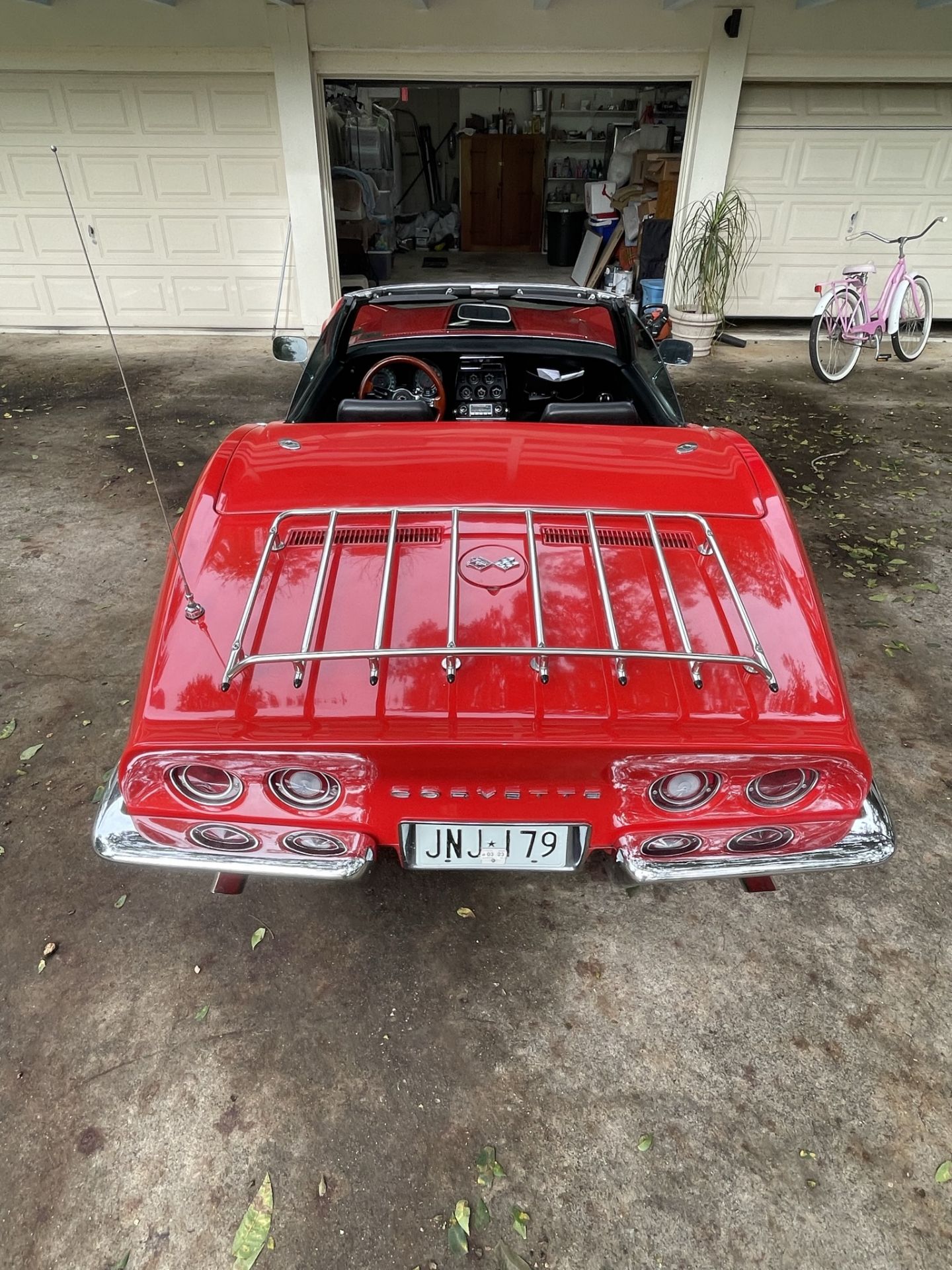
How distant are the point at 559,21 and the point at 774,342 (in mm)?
3727

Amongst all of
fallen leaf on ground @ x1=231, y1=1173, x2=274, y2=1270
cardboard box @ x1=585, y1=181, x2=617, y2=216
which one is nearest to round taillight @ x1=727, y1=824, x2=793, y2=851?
fallen leaf on ground @ x1=231, y1=1173, x2=274, y2=1270

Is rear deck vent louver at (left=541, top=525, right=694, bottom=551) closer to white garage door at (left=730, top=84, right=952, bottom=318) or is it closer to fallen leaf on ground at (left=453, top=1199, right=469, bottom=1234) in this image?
fallen leaf on ground at (left=453, top=1199, right=469, bottom=1234)

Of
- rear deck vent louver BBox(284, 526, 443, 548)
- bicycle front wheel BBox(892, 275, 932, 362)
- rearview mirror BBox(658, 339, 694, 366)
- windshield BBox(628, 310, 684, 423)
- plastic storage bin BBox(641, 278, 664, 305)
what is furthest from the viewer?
plastic storage bin BBox(641, 278, 664, 305)

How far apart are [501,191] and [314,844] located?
46.7 feet

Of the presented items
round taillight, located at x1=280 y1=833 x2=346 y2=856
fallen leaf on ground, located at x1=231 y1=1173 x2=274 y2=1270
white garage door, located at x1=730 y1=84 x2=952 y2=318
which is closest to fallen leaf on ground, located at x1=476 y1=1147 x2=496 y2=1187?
fallen leaf on ground, located at x1=231 y1=1173 x2=274 y2=1270

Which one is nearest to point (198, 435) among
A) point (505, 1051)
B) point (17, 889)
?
point (17, 889)

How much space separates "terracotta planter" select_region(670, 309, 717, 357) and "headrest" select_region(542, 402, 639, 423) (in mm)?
5366

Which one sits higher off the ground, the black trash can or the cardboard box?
the cardboard box

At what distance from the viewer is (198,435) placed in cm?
567

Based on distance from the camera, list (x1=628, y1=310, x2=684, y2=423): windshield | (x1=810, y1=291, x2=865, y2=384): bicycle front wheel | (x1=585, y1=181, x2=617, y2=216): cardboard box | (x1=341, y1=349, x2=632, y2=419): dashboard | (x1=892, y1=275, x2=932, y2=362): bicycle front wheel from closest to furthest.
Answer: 1. (x1=628, y1=310, x2=684, y2=423): windshield
2. (x1=341, y1=349, x2=632, y2=419): dashboard
3. (x1=810, y1=291, x2=865, y2=384): bicycle front wheel
4. (x1=892, y1=275, x2=932, y2=362): bicycle front wheel
5. (x1=585, y1=181, x2=617, y2=216): cardboard box

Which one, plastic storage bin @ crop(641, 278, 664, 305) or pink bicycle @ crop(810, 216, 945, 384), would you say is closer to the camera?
pink bicycle @ crop(810, 216, 945, 384)

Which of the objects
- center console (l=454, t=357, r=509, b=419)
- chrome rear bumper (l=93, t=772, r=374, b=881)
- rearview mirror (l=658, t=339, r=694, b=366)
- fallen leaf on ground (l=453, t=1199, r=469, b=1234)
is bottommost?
fallen leaf on ground (l=453, t=1199, r=469, b=1234)

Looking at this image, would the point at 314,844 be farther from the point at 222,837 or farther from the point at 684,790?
the point at 684,790

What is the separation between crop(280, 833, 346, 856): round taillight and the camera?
1705 millimetres
